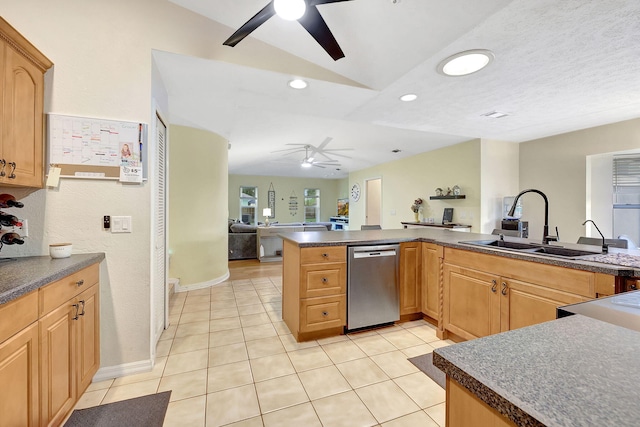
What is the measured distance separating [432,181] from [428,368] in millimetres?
4329

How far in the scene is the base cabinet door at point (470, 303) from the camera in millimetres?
2055

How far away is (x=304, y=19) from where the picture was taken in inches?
62.8

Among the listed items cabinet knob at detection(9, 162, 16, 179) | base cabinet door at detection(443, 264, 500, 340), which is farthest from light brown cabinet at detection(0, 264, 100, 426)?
base cabinet door at detection(443, 264, 500, 340)

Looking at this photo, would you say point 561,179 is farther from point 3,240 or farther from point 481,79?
point 3,240

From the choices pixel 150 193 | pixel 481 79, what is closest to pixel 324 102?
pixel 481 79

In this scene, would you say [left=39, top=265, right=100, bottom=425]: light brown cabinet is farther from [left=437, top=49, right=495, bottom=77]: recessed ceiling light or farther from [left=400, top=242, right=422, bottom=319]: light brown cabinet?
[left=437, top=49, right=495, bottom=77]: recessed ceiling light

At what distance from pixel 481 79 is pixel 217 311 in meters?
3.70

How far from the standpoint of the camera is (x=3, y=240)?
1.58 m

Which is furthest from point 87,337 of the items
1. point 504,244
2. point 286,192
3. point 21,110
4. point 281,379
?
point 286,192

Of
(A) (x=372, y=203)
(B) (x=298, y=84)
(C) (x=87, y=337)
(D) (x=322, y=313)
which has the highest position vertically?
(B) (x=298, y=84)

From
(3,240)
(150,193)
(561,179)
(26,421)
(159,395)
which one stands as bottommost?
(159,395)

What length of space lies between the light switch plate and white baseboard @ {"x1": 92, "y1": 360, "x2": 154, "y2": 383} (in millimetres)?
970

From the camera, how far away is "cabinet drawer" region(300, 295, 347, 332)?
7.88ft

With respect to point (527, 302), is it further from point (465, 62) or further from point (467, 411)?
point (465, 62)
